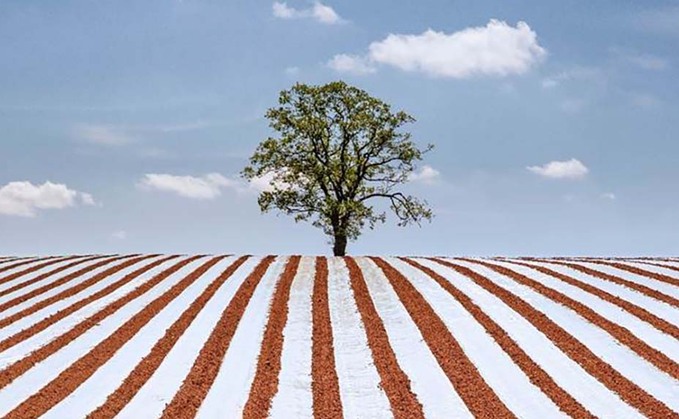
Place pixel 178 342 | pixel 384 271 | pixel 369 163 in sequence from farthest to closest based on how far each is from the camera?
pixel 369 163
pixel 384 271
pixel 178 342

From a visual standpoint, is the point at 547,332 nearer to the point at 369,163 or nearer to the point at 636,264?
the point at 636,264

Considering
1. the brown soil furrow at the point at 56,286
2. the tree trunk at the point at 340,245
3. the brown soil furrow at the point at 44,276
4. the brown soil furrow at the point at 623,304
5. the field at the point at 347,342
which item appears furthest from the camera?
the tree trunk at the point at 340,245

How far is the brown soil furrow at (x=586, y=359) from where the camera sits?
13.9 meters

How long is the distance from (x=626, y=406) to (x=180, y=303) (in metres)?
12.3

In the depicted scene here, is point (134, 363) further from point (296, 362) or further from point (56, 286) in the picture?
point (56, 286)

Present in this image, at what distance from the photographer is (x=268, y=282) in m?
23.7

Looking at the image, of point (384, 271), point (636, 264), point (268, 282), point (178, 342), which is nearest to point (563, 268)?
point (636, 264)

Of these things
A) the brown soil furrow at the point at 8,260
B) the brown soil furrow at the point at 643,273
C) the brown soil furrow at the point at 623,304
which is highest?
the brown soil furrow at the point at 8,260


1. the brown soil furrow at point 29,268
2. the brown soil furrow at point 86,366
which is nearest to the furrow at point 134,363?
the brown soil furrow at point 86,366

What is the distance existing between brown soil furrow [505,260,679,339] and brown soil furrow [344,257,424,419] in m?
6.29

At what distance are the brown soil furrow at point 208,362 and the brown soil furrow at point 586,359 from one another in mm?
7169

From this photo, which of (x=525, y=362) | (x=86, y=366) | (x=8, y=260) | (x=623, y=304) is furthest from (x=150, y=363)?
(x=8, y=260)

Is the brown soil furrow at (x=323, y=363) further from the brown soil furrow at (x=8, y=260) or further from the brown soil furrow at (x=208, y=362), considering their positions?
the brown soil furrow at (x=8, y=260)

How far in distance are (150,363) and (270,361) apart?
2.54 m
